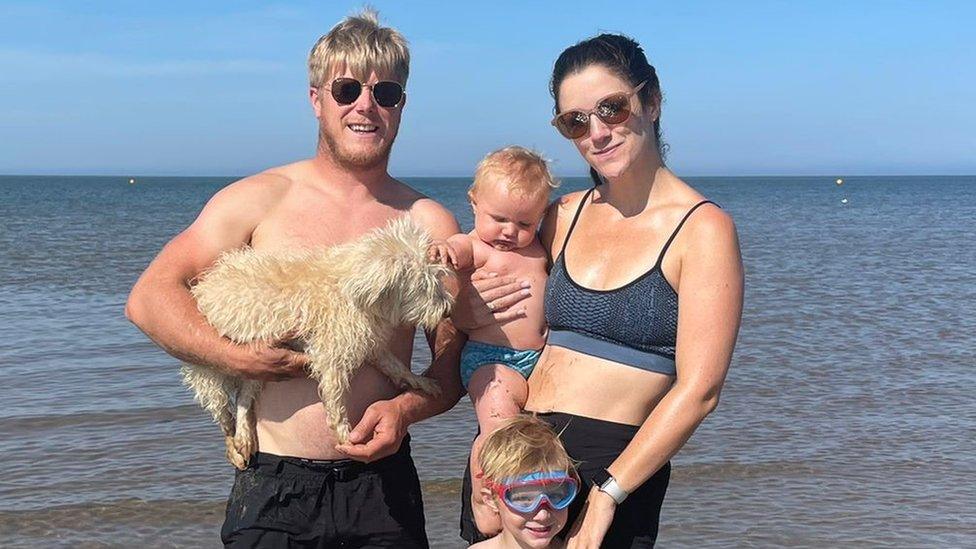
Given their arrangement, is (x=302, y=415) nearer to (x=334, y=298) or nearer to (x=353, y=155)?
(x=334, y=298)

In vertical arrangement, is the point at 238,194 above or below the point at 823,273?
above

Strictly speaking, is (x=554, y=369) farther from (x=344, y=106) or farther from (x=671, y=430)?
(x=344, y=106)

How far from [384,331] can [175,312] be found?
0.76m

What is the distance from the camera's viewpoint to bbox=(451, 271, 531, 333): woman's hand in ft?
12.8

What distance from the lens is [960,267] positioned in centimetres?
2389

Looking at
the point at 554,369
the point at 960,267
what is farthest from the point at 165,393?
the point at 960,267

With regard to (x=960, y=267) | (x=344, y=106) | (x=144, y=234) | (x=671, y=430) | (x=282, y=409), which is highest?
(x=344, y=106)

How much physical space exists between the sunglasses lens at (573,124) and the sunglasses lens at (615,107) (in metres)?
0.06

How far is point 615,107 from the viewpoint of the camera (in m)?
3.33

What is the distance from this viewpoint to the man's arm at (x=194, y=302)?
3.56 metres

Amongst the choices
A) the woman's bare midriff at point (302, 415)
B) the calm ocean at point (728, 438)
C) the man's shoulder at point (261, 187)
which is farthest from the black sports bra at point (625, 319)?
the calm ocean at point (728, 438)

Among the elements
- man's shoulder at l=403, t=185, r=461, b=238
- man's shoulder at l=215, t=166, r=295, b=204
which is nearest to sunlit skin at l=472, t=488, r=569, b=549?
man's shoulder at l=403, t=185, r=461, b=238

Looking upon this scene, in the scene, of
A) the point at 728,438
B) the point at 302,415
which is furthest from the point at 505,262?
the point at 728,438

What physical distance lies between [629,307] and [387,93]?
4.20ft
